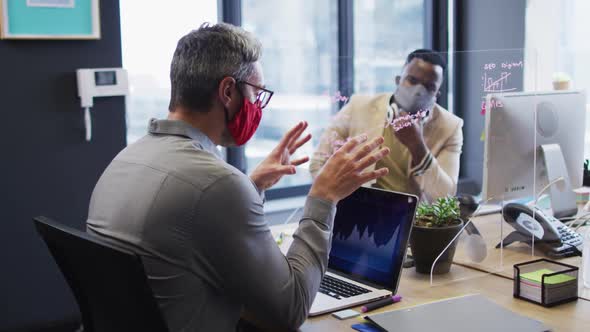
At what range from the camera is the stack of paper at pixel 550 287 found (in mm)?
1634

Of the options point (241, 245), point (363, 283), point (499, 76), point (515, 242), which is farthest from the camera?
point (515, 242)

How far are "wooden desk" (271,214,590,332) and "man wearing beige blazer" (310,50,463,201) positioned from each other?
0.32m

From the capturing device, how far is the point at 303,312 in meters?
1.45

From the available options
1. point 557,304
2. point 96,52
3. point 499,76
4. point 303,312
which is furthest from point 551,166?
point 96,52

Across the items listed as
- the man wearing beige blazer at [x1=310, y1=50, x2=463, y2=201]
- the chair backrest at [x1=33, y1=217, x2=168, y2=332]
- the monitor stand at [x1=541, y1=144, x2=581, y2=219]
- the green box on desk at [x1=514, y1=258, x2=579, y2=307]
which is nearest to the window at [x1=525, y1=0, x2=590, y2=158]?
the monitor stand at [x1=541, y1=144, x2=581, y2=219]

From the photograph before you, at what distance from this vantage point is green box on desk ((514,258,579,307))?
163cm

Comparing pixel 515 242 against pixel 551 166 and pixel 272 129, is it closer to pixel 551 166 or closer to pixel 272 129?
pixel 551 166

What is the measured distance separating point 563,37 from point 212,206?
10.9 ft

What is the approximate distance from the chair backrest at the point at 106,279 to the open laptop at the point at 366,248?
47 centimetres

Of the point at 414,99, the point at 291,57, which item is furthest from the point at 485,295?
the point at 291,57

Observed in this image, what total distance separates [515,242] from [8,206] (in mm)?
1976

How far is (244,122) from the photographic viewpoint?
1609 millimetres

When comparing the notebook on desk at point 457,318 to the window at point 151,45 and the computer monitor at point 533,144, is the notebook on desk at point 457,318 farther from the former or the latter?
the window at point 151,45

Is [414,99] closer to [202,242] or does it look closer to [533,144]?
[533,144]
